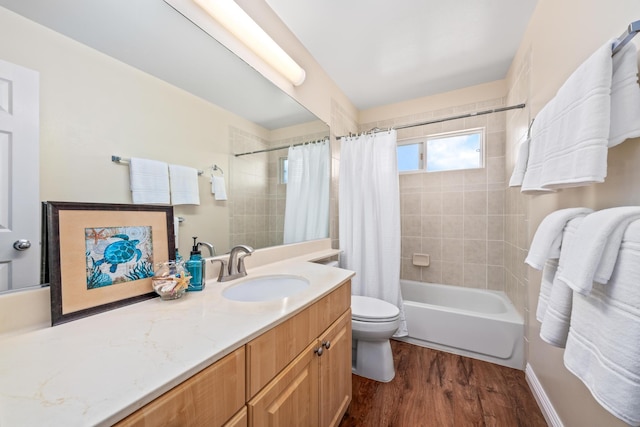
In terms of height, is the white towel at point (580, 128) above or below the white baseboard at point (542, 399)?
above

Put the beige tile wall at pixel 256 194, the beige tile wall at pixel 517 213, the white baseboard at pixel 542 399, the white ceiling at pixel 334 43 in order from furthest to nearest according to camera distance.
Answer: the beige tile wall at pixel 517 213, the beige tile wall at pixel 256 194, the white baseboard at pixel 542 399, the white ceiling at pixel 334 43

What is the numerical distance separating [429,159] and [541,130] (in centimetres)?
161

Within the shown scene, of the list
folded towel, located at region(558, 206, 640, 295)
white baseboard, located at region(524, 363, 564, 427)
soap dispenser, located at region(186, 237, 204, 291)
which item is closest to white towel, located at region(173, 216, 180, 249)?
soap dispenser, located at region(186, 237, 204, 291)

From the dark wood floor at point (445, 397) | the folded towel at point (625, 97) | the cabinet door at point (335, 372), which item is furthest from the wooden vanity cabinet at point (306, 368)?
the folded towel at point (625, 97)

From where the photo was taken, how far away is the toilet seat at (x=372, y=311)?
1.58 m

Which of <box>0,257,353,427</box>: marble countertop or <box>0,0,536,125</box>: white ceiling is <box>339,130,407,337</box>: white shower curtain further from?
<box>0,257,353,427</box>: marble countertop

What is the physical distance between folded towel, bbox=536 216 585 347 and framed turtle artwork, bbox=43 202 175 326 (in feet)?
4.60

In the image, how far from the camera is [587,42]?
986mm

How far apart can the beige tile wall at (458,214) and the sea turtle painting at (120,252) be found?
2.52m

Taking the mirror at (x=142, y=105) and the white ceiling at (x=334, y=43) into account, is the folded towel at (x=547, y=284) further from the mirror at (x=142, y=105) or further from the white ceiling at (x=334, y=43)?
the white ceiling at (x=334, y=43)

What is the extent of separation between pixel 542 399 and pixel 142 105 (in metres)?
2.48

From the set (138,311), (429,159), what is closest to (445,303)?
(429,159)

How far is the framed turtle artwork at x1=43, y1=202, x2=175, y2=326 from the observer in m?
0.68

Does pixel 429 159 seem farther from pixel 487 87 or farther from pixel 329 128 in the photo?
pixel 329 128
